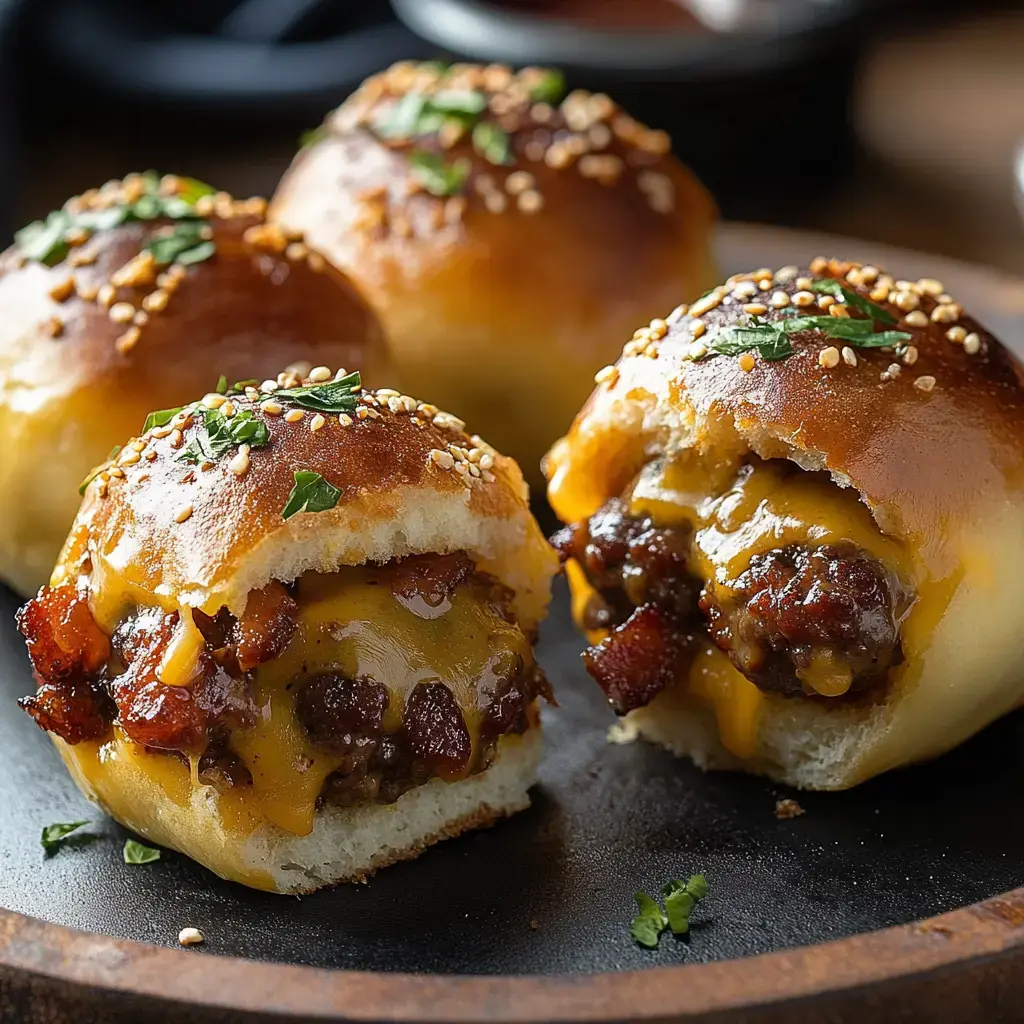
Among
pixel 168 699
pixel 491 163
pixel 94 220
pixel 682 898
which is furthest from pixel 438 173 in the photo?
pixel 682 898

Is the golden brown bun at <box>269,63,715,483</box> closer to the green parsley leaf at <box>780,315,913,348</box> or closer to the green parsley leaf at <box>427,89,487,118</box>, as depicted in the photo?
the green parsley leaf at <box>427,89,487,118</box>

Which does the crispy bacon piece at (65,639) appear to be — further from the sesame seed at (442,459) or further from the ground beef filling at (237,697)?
the sesame seed at (442,459)

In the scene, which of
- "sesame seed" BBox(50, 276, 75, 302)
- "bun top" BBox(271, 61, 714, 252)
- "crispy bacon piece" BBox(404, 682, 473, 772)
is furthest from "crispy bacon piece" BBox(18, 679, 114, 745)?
"bun top" BBox(271, 61, 714, 252)

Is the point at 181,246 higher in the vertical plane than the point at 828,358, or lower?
lower

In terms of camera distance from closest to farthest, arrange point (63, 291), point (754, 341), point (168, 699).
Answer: point (168, 699) → point (754, 341) → point (63, 291)

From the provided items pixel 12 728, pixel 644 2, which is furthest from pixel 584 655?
pixel 644 2

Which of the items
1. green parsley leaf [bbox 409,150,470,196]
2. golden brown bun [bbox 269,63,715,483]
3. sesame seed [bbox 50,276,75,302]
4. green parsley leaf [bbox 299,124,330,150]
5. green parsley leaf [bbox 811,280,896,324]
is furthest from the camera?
green parsley leaf [bbox 299,124,330,150]

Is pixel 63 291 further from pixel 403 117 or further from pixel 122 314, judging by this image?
pixel 403 117
